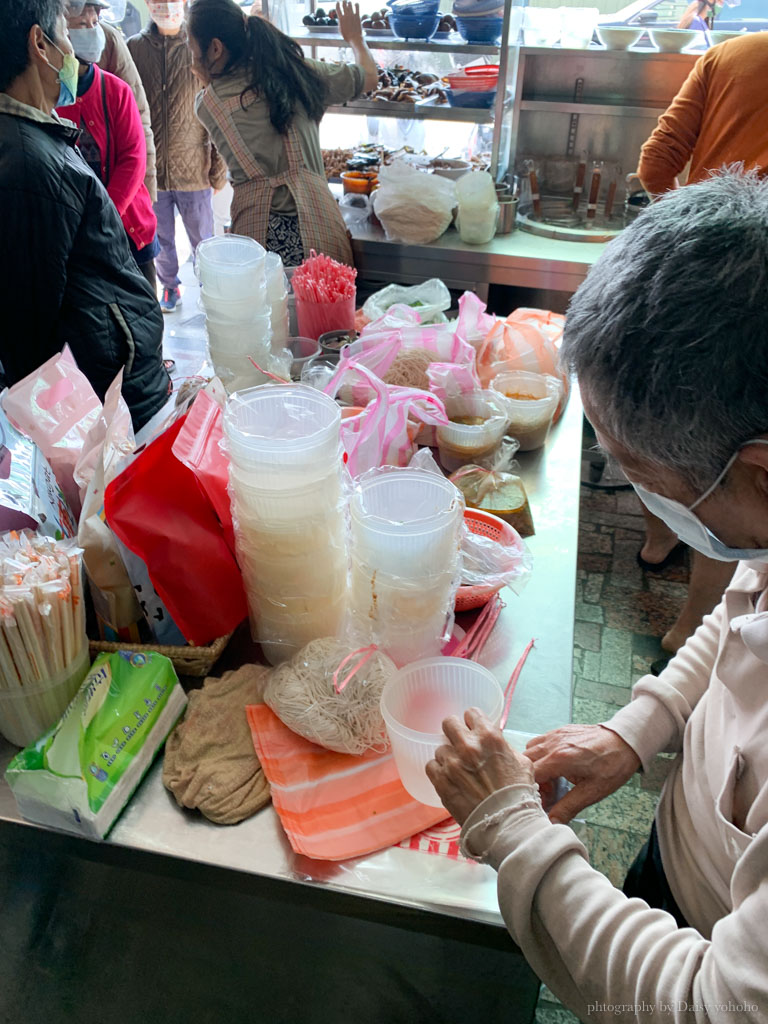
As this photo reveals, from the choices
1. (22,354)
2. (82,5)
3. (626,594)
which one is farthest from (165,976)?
(82,5)

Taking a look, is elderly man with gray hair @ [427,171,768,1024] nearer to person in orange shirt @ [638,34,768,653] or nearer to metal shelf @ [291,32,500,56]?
person in orange shirt @ [638,34,768,653]

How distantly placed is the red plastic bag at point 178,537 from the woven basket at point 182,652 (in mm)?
26

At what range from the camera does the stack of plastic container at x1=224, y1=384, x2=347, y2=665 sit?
974mm

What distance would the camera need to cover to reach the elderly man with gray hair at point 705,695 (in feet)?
2.12

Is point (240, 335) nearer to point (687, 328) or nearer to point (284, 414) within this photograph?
point (284, 414)

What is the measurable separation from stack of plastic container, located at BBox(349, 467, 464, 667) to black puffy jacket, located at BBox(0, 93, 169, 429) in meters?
1.22

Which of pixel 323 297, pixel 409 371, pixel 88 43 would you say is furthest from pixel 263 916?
pixel 88 43

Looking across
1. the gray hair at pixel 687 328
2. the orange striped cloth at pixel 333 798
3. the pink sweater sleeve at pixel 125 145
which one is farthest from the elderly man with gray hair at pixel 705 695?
the pink sweater sleeve at pixel 125 145

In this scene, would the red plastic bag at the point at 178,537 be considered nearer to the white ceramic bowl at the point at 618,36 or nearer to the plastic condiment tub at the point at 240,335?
the plastic condiment tub at the point at 240,335

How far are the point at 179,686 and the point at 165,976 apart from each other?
58cm

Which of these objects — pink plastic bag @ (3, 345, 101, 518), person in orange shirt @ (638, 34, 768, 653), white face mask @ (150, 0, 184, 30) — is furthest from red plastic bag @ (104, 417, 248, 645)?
white face mask @ (150, 0, 184, 30)

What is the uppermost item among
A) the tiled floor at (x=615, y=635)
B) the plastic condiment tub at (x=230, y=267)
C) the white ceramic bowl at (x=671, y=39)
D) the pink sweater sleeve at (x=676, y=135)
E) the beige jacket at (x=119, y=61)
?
the white ceramic bowl at (x=671, y=39)

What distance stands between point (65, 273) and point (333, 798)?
155 cm

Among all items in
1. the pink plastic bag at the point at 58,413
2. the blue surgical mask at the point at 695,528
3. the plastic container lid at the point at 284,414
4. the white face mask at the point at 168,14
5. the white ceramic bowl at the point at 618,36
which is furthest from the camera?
the white face mask at the point at 168,14
